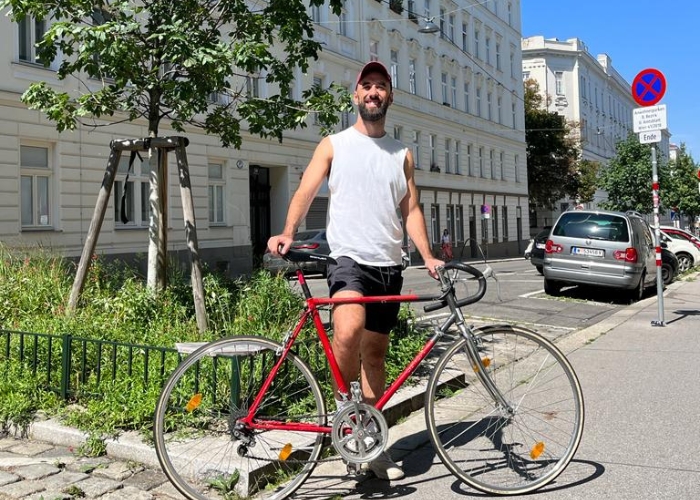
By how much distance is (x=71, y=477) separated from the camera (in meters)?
3.95

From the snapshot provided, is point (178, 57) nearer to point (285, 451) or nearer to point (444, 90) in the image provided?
point (285, 451)

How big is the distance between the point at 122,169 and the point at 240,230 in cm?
540

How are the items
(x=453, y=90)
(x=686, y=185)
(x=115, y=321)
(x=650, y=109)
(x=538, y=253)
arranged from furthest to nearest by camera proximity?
(x=686, y=185) → (x=453, y=90) → (x=538, y=253) → (x=650, y=109) → (x=115, y=321)

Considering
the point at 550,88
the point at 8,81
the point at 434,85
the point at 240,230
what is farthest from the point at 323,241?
the point at 550,88

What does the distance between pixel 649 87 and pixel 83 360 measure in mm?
8951

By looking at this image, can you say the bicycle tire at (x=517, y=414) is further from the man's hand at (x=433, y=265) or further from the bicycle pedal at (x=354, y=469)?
the bicycle pedal at (x=354, y=469)

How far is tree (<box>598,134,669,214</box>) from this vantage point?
115 feet

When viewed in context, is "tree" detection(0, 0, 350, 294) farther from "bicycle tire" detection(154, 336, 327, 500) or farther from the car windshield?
the car windshield

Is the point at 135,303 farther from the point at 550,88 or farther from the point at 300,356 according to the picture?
the point at 550,88

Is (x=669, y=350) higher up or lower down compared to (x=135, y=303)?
lower down

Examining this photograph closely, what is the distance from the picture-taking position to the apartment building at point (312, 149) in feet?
61.9

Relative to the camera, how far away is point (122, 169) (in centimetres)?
2212

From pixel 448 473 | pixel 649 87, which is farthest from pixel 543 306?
pixel 448 473

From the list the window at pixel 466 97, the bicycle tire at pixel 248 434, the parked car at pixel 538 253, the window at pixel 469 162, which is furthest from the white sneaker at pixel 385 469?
the window at pixel 466 97
